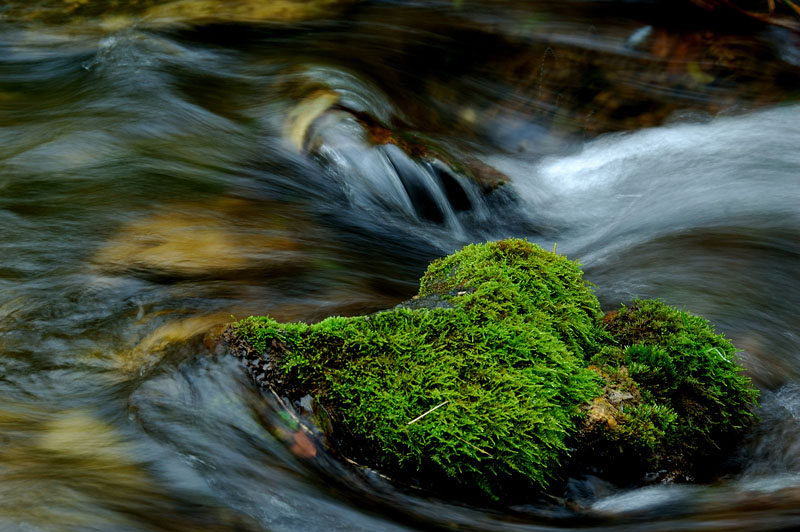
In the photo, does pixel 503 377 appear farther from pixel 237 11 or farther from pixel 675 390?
pixel 237 11

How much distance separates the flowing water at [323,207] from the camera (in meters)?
2.72

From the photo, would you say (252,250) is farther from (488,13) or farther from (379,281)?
(488,13)

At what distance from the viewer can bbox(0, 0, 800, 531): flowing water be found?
2.72 m

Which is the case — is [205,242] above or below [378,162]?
below

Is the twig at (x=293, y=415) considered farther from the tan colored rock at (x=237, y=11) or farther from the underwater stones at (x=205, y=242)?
the tan colored rock at (x=237, y=11)

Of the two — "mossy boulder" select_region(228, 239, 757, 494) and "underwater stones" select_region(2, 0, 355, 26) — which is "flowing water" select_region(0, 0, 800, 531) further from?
"mossy boulder" select_region(228, 239, 757, 494)

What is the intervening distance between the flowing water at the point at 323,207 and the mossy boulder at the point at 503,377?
149 mm

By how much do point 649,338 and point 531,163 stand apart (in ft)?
14.8

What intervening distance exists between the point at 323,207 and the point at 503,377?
121 inches

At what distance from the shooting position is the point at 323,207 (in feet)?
18.6

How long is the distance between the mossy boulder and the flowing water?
15 centimetres

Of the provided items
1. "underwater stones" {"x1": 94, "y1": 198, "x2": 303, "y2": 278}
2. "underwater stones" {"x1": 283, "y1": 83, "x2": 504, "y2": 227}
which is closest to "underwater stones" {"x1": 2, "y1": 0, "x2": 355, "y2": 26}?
"underwater stones" {"x1": 283, "y1": 83, "x2": 504, "y2": 227}

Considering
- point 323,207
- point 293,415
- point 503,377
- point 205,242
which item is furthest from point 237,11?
point 503,377

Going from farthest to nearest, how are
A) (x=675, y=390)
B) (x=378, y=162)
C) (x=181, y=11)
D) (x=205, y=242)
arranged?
(x=181, y=11) < (x=378, y=162) < (x=205, y=242) < (x=675, y=390)
